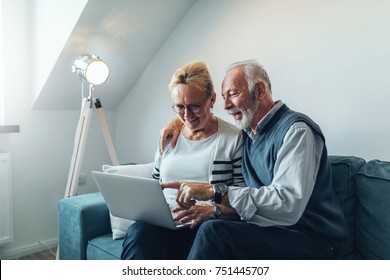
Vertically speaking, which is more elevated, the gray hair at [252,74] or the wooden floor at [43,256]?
the gray hair at [252,74]

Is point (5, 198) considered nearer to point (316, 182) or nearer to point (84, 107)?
point (84, 107)

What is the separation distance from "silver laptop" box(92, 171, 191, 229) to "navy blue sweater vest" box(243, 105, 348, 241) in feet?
1.10

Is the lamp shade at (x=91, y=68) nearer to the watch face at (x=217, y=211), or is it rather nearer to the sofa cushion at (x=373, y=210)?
the watch face at (x=217, y=211)

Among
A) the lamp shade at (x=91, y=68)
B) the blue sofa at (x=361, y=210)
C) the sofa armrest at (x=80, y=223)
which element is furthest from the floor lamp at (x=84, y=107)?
the blue sofa at (x=361, y=210)

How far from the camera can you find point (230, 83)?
4.20ft

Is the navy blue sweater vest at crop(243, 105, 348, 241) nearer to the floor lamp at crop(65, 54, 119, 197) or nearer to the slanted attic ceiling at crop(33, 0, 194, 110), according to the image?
the floor lamp at crop(65, 54, 119, 197)

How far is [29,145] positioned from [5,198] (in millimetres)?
331

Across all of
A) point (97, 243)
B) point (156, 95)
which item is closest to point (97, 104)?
point (156, 95)

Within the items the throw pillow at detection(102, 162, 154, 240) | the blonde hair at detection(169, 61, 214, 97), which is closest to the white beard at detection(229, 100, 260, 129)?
the blonde hair at detection(169, 61, 214, 97)

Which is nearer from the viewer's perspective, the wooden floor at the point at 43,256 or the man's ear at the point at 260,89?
the man's ear at the point at 260,89

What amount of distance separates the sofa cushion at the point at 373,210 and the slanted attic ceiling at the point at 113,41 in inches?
54.5

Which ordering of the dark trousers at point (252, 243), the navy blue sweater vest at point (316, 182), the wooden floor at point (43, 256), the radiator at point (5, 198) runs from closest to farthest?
the dark trousers at point (252, 243), the navy blue sweater vest at point (316, 182), the radiator at point (5, 198), the wooden floor at point (43, 256)

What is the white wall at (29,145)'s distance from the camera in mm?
2000

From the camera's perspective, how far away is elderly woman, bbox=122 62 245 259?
4.20ft
